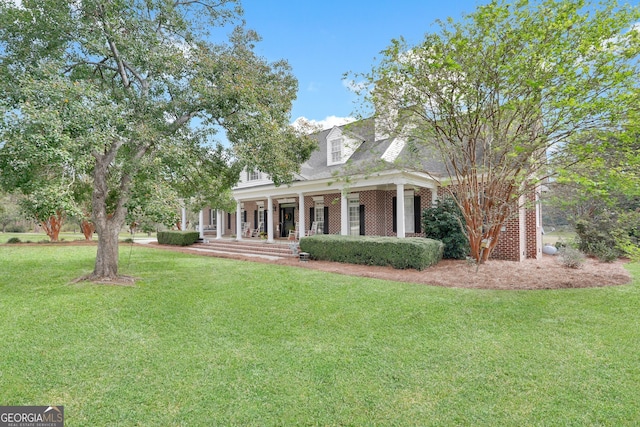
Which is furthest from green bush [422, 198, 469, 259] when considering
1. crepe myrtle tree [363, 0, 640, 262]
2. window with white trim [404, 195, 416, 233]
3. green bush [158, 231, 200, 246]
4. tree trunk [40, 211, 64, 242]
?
tree trunk [40, 211, 64, 242]

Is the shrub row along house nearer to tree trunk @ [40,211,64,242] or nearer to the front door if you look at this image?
the front door

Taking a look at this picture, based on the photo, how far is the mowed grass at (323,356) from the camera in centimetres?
309

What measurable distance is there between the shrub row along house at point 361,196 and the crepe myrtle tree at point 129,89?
141 inches

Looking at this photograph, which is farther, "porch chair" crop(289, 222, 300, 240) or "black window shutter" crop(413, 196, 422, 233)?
"porch chair" crop(289, 222, 300, 240)

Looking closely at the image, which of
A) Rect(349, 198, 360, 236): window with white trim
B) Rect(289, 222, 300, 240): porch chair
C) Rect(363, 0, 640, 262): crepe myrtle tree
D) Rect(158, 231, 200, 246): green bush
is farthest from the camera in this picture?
Rect(158, 231, 200, 246): green bush

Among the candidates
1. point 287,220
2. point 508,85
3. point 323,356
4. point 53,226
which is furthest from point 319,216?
point 53,226

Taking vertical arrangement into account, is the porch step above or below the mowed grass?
above

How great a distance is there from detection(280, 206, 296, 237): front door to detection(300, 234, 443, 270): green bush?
6.71 m

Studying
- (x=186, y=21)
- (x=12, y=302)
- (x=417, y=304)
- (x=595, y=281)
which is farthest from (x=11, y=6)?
(x=595, y=281)

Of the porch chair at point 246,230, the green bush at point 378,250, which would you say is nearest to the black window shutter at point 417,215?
the green bush at point 378,250

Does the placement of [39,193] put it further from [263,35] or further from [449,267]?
[449,267]

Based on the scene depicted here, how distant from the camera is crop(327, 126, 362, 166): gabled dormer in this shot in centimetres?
1603

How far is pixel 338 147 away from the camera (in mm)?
16500

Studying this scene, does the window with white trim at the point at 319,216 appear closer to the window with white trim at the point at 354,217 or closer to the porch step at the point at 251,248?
the window with white trim at the point at 354,217
